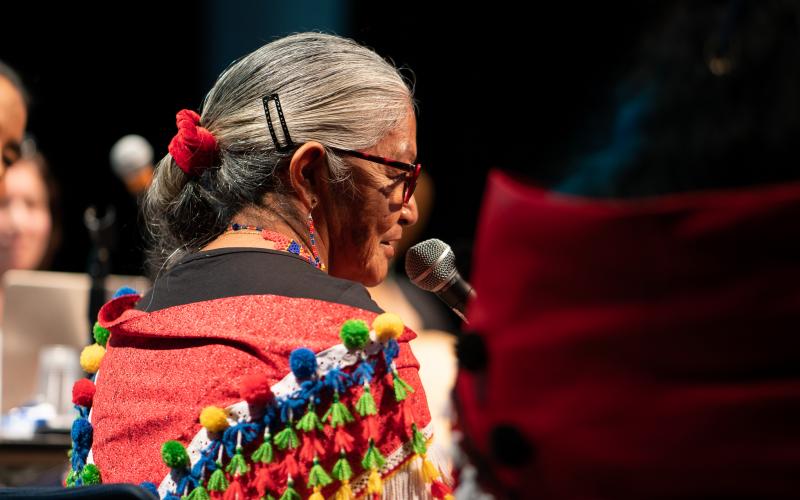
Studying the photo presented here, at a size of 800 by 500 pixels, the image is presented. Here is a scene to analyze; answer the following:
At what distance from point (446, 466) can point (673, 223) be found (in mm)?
731

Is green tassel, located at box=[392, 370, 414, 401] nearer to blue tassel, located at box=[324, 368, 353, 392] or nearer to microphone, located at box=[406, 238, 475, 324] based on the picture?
blue tassel, located at box=[324, 368, 353, 392]

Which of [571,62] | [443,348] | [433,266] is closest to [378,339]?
[433,266]

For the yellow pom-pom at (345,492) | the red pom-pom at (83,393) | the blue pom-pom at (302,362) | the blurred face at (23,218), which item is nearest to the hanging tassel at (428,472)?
the yellow pom-pom at (345,492)

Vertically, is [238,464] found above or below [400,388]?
below

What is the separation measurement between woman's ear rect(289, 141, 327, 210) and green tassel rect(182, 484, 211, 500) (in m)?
0.53

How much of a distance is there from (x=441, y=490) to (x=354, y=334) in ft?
0.85

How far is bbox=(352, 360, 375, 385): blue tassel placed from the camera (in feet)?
4.31

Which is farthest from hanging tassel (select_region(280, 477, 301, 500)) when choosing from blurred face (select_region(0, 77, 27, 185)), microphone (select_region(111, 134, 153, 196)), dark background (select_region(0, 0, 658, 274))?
dark background (select_region(0, 0, 658, 274))

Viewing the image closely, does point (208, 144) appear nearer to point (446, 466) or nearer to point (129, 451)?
point (129, 451)

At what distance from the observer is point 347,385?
1315 mm

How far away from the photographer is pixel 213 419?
4.24 feet

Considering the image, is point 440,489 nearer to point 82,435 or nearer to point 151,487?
point 151,487

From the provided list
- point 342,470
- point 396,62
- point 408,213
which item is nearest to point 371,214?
point 408,213

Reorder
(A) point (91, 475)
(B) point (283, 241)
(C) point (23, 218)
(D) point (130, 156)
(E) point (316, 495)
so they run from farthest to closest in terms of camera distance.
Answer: (C) point (23, 218)
(D) point (130, 156)
(B) point (283, 241)
(A) point (91, 475)
(E) point (316, 495)
